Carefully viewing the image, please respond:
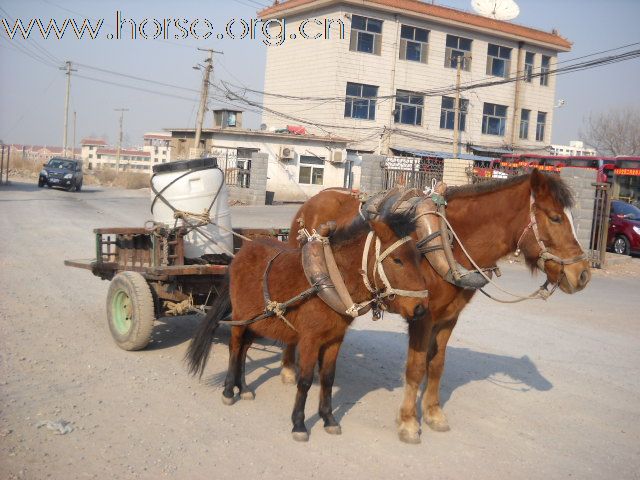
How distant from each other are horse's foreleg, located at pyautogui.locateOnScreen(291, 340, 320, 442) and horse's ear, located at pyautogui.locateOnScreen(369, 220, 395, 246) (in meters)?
0.93

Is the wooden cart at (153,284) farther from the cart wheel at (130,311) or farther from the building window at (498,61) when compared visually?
the building window at (498,61)

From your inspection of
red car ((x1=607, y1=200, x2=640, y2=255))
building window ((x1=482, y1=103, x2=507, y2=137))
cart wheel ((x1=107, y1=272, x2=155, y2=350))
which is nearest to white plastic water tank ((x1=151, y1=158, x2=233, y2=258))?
cart wheel ((x1=107, y1=272, x2=155, y2=350))

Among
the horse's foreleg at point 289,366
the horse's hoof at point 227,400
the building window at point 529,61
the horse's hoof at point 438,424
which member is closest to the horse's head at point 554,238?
the horse's hoof at point 438,424

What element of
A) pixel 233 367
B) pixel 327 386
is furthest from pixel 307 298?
pixel 233 367

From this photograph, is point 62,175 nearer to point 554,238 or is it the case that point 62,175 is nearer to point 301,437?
point 301,437

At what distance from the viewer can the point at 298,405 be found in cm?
507

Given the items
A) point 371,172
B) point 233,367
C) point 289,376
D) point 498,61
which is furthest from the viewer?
point 498,61

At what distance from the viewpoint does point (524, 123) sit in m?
43.5

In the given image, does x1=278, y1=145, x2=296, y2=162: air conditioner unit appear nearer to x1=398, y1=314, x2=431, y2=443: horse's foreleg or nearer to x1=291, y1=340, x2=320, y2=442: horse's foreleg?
x1=398, y1=314, x2=431, y2=443: horse's foreleg

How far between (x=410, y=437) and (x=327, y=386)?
2.34ft

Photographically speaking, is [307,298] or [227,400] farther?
[227,400]

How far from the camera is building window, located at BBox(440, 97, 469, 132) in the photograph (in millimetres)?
40156

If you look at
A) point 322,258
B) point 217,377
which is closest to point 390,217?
point 322,258

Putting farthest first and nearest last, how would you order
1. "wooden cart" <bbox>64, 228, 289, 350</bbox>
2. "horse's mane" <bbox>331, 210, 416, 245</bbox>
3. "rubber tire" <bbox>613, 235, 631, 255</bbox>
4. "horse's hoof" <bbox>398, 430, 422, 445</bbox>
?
"rubber tire" <bbox>613, 235, 631, 255</bbox>, "wooden cart" <bbox>64, 228, 289, 350</bbox>, "horse's hoof" <bbox>398, 430, 422, 445</bbox>, "horse's mane" <bbox>331, 210, 416, 245</bbox>
